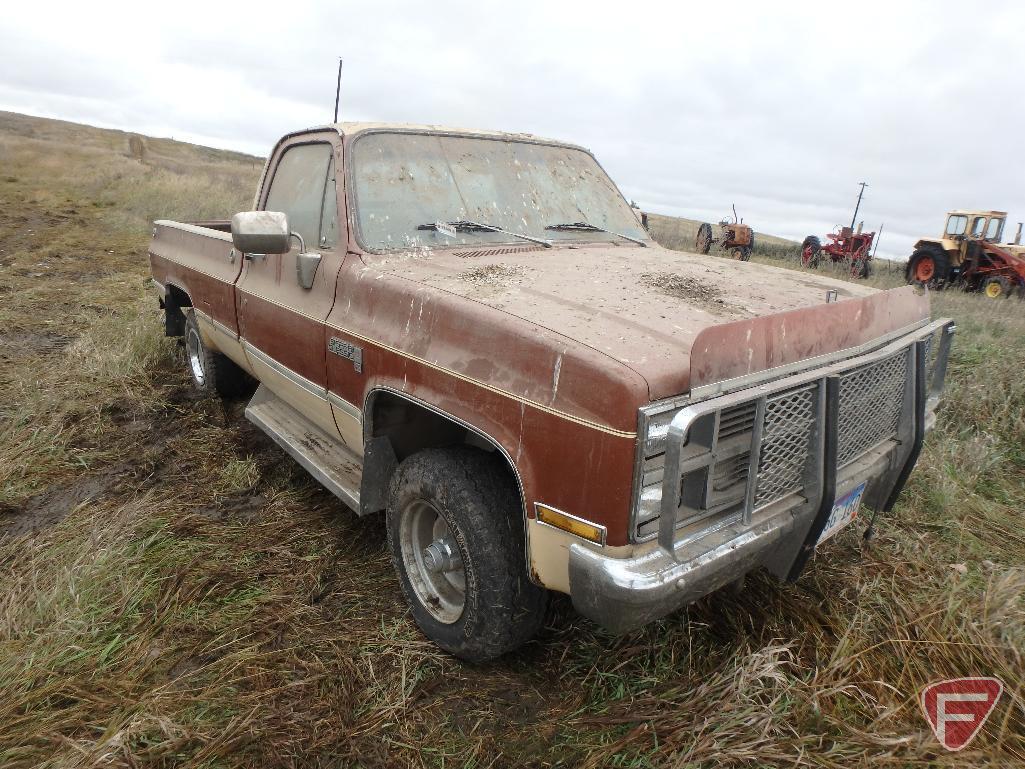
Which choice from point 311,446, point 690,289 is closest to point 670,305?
point 690,289

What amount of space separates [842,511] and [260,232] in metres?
2.45

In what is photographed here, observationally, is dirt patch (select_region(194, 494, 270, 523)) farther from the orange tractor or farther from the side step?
the orange tractor

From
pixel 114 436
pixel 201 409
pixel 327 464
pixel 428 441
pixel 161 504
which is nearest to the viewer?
pixel 428 441

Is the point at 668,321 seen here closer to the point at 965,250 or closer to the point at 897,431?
the point at 897,431

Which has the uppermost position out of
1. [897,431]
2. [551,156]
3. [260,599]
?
[551,156]

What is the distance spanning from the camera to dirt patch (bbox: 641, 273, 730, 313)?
236cm

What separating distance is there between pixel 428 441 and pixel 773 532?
1.40 meters

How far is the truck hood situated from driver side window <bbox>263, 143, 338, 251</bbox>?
49 cm

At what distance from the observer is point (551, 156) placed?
3.67 metres

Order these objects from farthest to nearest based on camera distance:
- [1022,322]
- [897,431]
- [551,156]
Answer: [1022,322], [551,156], [897,431]

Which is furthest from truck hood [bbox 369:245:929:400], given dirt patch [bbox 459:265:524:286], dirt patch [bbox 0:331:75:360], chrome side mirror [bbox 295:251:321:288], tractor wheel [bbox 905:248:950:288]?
tractor wheel [bbox 905:248:950:288]

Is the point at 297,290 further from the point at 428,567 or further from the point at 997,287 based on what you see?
the point at 997,287

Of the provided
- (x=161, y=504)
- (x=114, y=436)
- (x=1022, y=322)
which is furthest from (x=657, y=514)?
A: (x=1022, y=322)

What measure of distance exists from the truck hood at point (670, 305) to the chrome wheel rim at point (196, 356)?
9.10 feet
